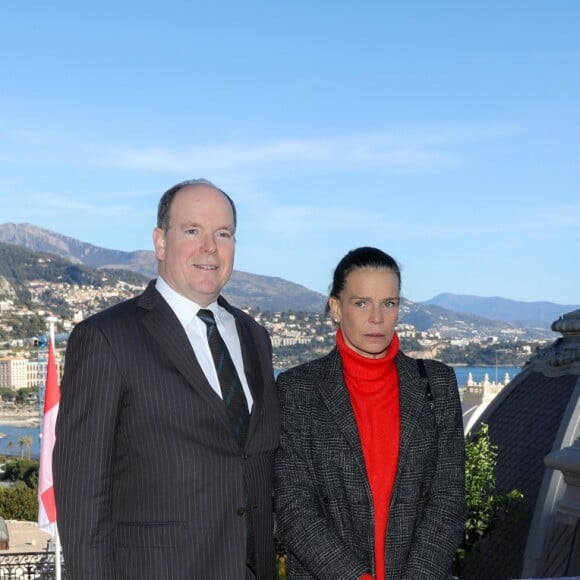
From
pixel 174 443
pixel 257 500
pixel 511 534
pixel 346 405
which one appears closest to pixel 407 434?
pixel 346 405

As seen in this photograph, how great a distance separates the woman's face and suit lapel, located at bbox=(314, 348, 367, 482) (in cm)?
12

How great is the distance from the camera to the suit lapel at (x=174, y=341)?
2.84 m

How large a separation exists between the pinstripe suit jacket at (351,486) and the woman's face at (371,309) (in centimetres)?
16

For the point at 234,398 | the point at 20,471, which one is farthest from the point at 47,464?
the point at 20,471

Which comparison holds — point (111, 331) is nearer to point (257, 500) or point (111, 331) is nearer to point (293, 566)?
point (257, 500)

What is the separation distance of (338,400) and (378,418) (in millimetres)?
139

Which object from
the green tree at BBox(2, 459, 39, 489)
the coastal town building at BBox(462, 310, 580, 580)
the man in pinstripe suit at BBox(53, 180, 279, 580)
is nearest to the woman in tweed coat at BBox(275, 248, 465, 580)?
the man in pinstripe suit at BBox(53, 180, 279, 580)

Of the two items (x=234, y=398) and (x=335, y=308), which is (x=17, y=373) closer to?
(x=335, y=308)

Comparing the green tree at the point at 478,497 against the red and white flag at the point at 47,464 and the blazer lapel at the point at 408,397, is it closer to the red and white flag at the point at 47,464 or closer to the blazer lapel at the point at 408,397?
the blazer lapel at the point at 408,397

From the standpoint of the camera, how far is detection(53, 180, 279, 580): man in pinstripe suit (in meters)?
2.73

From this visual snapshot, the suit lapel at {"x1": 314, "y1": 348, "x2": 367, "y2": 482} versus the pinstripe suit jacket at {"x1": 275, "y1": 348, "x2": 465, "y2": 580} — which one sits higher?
the suit lapel at {"x1": 314, "y1": 348, "x2": 367, "y2": 482}

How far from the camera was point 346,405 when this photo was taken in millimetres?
3131

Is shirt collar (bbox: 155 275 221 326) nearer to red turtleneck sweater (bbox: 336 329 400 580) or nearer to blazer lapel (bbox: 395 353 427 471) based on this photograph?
red turtleneck sweater (bbox: 336 329 400 580)

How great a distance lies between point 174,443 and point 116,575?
40 cm
